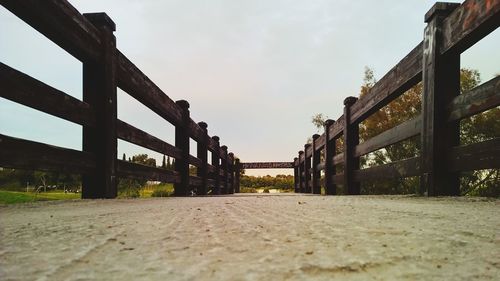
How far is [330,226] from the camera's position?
1140mm

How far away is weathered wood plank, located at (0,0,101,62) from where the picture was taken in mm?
2662

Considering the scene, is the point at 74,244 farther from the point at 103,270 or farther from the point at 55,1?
the point at 55,1

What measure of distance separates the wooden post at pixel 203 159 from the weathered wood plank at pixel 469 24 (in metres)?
6.55

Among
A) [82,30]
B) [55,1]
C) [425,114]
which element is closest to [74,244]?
[55,1]

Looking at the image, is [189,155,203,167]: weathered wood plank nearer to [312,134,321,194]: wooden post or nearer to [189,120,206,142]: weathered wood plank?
[189,120,206,142]: weathered wood plank

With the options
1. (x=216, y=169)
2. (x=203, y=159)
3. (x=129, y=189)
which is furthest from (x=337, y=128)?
(x=216, y=169)

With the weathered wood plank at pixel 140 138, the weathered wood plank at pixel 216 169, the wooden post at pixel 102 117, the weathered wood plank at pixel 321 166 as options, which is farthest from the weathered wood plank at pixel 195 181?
the wooden post at pixel 102 117

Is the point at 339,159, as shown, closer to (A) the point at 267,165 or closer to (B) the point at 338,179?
(B) the point at 338,179

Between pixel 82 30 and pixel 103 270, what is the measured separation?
10.6 ft

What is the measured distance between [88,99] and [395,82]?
3.41 metres

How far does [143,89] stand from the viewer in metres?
4.86

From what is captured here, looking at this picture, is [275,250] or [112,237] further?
[112,237]

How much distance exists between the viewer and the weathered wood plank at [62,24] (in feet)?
8.73

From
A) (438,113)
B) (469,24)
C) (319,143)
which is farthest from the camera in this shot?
(319,143)
